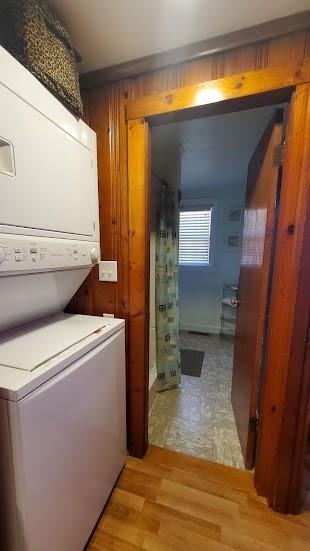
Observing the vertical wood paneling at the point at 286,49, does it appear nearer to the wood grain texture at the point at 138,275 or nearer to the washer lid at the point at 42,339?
the wood grain texture at the point at 138,275

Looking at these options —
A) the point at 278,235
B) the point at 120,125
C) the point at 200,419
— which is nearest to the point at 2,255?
the point at 120,125

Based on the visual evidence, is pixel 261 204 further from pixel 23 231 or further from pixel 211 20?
pixel 23 231

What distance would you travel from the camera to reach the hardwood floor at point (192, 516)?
1067 millimetres

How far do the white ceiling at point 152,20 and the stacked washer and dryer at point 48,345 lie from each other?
0.39 m

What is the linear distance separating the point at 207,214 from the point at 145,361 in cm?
281

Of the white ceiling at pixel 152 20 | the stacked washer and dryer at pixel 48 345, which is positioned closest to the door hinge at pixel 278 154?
the white ceiling at pixel 152 20

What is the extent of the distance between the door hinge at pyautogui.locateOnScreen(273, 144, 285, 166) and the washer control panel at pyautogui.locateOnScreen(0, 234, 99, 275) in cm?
104

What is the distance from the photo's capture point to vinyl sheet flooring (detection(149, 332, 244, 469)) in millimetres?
1593

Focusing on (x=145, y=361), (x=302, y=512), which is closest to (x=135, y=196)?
(x=145, y=361)

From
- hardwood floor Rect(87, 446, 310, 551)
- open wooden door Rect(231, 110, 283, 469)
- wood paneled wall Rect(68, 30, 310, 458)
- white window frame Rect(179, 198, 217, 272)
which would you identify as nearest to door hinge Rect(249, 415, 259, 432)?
open wooden door Rect(231, 110, 283, 469)

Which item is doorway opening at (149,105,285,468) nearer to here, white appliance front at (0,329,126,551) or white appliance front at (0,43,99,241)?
white appliance front at (0,329,126,551)

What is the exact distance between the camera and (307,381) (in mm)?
1084

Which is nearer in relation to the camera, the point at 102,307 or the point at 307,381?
the point at 307,381

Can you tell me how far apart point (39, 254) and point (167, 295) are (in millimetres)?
1456
